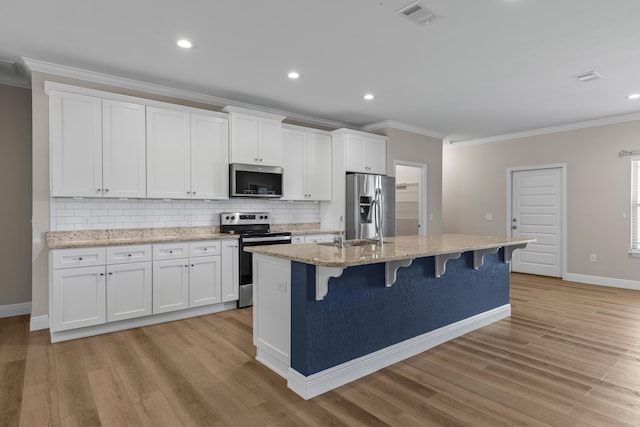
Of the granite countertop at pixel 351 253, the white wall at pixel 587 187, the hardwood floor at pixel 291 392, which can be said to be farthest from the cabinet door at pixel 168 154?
the white wall at pixel 587 187

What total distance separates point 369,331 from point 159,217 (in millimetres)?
2905

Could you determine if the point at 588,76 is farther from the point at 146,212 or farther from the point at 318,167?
the point at 146,212

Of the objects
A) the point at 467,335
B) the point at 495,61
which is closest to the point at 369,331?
the point at 467,335

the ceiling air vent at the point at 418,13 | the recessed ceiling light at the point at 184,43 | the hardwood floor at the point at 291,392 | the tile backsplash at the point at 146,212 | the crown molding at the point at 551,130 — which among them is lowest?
the hardwood floor at the point at 291,392

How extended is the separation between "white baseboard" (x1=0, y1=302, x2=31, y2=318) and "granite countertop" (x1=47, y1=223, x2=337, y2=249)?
3.91ft

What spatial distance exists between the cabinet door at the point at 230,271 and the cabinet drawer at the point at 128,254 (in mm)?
845

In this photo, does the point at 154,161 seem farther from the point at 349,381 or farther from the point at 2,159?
the point at 349,381

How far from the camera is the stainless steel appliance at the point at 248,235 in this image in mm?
4395

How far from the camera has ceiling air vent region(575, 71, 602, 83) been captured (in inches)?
152

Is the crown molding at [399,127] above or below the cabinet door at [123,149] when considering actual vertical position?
above

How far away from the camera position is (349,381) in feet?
8.38

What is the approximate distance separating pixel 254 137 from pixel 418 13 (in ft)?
8.58

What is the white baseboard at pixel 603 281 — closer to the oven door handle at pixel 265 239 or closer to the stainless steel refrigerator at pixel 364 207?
the stainless steel refrigerator at pixel 364 207

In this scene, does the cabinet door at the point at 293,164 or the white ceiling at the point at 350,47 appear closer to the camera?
the white ceiling at the point at 350,47
